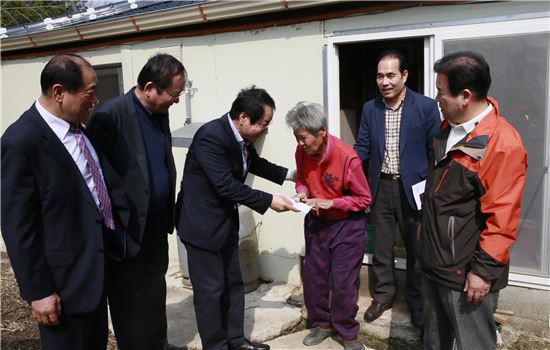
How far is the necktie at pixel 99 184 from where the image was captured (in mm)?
2621

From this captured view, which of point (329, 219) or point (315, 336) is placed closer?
point (329, 219)

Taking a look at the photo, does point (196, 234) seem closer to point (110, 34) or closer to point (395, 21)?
point (395, 21)

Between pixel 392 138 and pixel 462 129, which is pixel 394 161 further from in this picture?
pixel 462 129

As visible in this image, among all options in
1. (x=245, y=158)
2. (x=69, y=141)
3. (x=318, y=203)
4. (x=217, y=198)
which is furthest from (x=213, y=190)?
(x=69, y=141)

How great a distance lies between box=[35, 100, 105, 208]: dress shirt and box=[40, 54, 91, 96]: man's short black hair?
114mm

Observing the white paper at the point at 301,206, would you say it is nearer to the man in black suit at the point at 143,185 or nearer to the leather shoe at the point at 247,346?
the man in black suit at the point at 143,185

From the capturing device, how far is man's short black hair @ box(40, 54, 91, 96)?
2.42 metres

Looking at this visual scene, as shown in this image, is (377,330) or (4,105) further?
(4,105)

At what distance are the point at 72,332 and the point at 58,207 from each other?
69cm

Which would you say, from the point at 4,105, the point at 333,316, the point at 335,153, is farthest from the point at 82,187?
the point at 4,105

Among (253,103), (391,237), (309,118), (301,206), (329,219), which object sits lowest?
(391,237)

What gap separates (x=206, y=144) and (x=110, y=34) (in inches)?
147

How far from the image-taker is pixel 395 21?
4062mm

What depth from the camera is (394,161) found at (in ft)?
12.8
